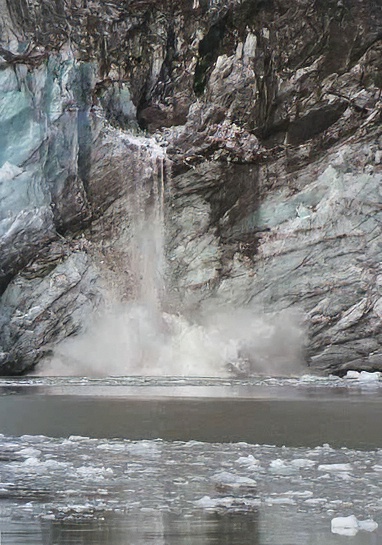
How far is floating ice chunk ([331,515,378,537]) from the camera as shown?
124 inches

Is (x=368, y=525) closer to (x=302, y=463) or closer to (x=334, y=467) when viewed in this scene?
(x=334, y=467)

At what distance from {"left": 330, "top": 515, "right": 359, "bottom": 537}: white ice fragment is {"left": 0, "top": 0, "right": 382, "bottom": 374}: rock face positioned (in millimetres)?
13555

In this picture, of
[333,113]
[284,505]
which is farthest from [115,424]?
[333,113]

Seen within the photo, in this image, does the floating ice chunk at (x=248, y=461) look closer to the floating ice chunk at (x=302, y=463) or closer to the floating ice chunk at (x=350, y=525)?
the floating ice chunk at (x=302, y=463)

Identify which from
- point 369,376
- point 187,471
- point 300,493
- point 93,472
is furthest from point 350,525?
point 369,376

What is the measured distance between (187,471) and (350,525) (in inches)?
62.7

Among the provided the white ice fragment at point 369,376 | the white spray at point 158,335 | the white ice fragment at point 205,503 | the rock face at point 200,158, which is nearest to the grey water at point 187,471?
the white ice fragment at point 205,503

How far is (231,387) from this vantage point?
12602 millimetres

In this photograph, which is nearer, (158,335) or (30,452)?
(30,452)

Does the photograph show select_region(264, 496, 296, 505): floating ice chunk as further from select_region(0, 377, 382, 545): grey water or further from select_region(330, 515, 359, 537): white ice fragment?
select_region(330, 515, 359, 537): white ice fragment

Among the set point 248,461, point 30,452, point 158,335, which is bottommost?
point 248,461

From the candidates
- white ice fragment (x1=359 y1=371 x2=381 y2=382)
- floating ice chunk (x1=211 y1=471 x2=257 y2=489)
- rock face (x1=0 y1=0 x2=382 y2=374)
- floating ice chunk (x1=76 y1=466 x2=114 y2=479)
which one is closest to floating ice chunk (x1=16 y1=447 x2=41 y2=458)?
floating ice chunk (x1=76 y1=466 x2=114 y2=479)

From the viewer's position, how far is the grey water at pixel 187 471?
3.21 meters

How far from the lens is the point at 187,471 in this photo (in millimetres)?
4617
